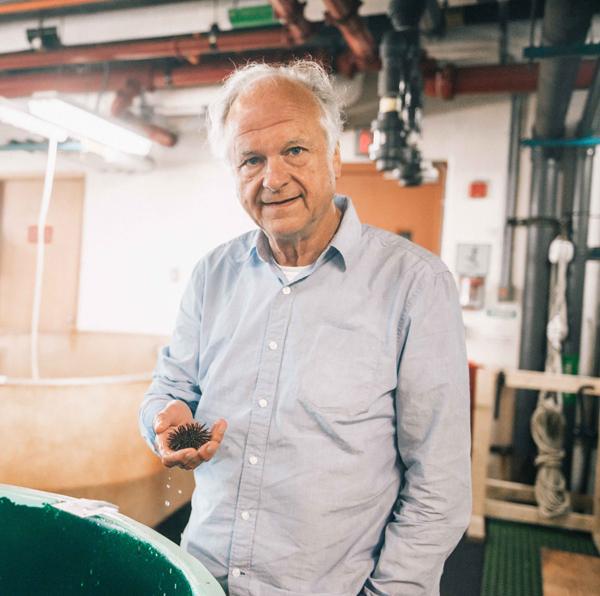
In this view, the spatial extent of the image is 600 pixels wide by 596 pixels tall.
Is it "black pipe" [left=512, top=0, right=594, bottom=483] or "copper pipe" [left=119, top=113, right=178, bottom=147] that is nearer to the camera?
"black pipe" [left=512, top=0, right=594, bottom=483]

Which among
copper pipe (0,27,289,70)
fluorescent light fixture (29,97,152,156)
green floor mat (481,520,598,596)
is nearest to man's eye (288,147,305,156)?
fluorescent light fixture (29,97,152,156)

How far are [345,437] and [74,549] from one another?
46cm

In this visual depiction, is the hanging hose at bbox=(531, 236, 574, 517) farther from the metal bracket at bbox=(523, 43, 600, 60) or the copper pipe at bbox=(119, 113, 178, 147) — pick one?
the copper pipe at bbox=(119, 113, 178, 147)

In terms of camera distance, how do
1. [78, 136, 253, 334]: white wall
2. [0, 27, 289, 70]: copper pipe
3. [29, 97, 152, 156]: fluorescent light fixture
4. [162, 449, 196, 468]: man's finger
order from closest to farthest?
[162, 449, 196, 468]: man's finger → [29, 97, 152, 156]: fluorescent light fixture → [0, 27, 289, 70]: copper pipe → [78, 136, 253, 334]: white wall

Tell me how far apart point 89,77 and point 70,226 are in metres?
1.64

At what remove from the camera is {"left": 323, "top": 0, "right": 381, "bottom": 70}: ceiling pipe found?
97.5 inches

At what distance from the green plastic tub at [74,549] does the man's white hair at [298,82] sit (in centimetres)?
70

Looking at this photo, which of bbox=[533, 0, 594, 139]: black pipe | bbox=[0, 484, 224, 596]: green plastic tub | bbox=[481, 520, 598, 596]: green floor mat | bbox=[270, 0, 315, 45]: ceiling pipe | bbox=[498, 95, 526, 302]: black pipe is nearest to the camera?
bbox=[0, 484, 224, 596]: green plastic tub

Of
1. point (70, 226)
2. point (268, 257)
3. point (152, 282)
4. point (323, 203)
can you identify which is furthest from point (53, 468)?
point (70, 226)

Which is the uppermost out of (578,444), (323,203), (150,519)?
(323,203)

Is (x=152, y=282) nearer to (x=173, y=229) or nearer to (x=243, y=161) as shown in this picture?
(x=173, y=229)

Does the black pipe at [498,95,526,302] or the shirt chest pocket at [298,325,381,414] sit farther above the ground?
the black pipe at [498,95,526,302]

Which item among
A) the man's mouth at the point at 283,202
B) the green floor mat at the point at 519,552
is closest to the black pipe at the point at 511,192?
the green floor mat at the point at 519,552

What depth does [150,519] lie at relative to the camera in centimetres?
261
